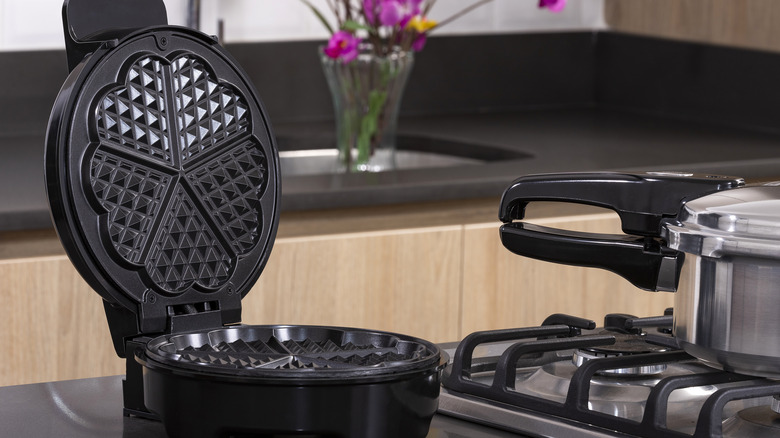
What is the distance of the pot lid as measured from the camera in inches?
28.7

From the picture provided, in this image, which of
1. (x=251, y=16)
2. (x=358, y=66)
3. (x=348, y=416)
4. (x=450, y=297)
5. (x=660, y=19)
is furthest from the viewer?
(x=660, y=19)

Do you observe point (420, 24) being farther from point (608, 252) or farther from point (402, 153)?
point (608, 252)

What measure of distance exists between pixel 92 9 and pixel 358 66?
153cm

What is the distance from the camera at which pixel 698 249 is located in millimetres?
757

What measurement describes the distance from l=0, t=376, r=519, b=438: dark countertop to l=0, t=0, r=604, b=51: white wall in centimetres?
166

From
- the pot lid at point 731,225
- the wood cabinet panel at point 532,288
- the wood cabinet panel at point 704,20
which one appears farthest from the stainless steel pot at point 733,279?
→ the wood cabinet panel at point 704,20

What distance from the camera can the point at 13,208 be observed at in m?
1.87

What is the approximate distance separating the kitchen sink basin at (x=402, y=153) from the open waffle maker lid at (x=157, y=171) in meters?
1.66

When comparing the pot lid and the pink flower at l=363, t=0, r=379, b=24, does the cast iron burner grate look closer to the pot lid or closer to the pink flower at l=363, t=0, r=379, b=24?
the pot lid

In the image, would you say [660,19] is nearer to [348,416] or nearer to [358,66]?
[358,66]

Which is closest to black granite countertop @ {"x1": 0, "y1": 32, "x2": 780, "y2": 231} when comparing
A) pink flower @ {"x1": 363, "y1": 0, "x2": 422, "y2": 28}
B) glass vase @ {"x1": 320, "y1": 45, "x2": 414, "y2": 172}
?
glass vase @ {"x1": 320, "y1": 45, "x2": 414, "y2": 172}

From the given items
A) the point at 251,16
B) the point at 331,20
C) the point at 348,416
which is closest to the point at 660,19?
the point at 331,20

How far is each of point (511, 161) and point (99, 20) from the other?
A: 156 centimetres

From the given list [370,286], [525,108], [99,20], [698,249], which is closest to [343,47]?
[370,286]
